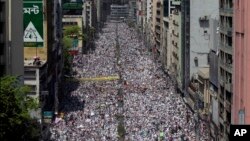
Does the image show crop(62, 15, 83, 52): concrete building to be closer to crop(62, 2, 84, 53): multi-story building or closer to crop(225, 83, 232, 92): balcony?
crop(62, 2, 84, 53): multi-story building

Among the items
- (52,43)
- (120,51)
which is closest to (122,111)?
(52,43)

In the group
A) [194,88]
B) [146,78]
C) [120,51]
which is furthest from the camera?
[120,51]

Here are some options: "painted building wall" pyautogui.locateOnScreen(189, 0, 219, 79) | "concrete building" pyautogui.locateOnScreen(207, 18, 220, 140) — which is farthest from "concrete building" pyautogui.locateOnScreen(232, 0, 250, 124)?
"painted building wall" pyautogui.locateOnScreen(189, 0, 219, 79)

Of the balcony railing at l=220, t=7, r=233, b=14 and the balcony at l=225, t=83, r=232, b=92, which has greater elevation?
the balcony railing at l=220, t=7, r=233, b=14

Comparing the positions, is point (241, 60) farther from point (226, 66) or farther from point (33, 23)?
point (33, 23)

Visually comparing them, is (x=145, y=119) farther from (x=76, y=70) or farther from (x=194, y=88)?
(x=76, y=70)

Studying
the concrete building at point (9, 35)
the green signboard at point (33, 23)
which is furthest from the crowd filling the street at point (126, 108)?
the concrete building at point (9, 35)
